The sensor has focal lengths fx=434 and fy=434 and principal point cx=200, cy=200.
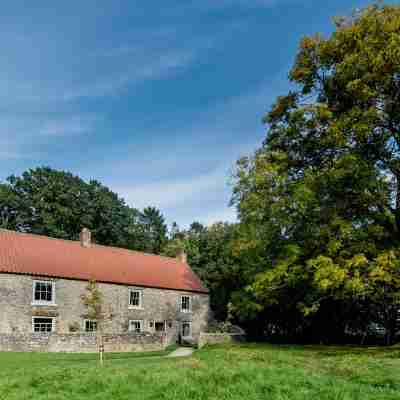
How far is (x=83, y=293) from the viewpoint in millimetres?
31719

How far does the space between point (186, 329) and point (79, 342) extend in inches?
584

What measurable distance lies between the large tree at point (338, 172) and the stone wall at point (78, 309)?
13.2 metres

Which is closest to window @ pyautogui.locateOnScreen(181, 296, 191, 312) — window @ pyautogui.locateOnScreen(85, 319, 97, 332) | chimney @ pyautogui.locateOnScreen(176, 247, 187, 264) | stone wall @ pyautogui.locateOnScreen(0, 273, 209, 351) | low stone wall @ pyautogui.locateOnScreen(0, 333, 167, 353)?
stone wall @ pyautogui.locateOnScreen(0, 273, 209, 351)

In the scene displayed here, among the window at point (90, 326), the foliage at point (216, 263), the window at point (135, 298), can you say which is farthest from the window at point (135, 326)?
the foliage at point (216, 263)

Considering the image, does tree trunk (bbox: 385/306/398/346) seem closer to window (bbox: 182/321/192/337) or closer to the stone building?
the stone building

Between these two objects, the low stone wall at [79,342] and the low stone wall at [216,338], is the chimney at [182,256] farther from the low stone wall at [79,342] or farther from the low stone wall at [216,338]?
the low stone wall at [79,342]

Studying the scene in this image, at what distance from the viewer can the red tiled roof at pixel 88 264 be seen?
3017cm

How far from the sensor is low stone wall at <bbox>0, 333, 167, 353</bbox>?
23.4 metres

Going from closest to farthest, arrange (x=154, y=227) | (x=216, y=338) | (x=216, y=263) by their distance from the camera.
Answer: (x=216, y=338), (x=216, y=263), (x=154, y=227)

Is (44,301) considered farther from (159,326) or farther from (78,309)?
(159,326)

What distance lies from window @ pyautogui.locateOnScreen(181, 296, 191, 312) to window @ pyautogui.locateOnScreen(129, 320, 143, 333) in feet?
16.0

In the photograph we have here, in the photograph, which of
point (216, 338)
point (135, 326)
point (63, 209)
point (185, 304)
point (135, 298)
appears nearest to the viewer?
point (216, 338)

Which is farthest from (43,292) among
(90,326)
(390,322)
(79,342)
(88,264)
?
(390,322)

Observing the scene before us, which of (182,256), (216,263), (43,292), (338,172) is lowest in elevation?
(43,292)
